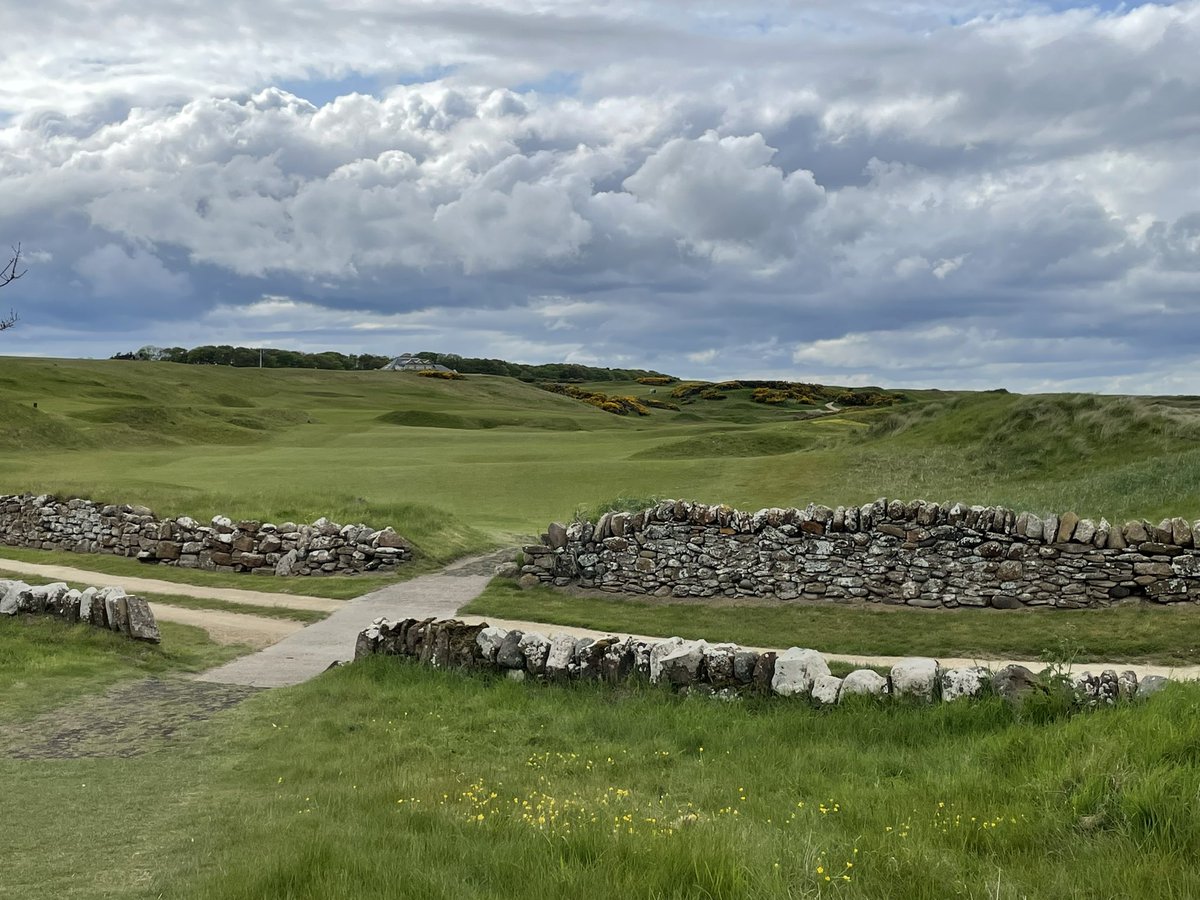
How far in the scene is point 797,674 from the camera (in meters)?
9.20

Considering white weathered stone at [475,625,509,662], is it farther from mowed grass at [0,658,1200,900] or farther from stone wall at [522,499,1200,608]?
stone wall at [522,499,1200,608]

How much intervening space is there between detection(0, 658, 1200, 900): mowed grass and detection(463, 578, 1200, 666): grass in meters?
5.87

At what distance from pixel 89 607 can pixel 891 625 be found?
12.9 metres

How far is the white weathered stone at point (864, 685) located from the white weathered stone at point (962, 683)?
0.53 meters

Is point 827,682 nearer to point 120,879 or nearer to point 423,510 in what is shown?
point 120,879

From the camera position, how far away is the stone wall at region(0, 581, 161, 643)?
560 inches

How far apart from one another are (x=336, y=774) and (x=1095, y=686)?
647cm

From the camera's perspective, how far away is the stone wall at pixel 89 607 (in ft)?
46.7

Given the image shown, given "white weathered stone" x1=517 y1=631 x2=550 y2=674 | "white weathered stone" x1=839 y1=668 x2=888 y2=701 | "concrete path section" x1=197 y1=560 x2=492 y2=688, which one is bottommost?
"concrete path section" x1=197 y1=560 x2=492 y2=688

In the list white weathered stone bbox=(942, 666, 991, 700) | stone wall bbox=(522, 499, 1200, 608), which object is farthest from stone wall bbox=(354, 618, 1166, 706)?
stone wall bbox=(522, 499, 1200, 608)

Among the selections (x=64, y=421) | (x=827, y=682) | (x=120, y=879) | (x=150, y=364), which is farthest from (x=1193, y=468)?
(x=150, y=364)

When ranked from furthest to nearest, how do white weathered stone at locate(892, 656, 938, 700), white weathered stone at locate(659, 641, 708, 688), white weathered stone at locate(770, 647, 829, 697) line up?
white weathered stone at locate(659, 641, 708, 688)
white weathered stone at locate(770, 647, 829, 697)
white weathered stone at locate(892, 656, 938, 700)

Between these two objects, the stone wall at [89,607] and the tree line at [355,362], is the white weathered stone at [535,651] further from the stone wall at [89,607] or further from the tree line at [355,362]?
the tree line at [355,362]

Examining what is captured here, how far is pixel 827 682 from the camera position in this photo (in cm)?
895
